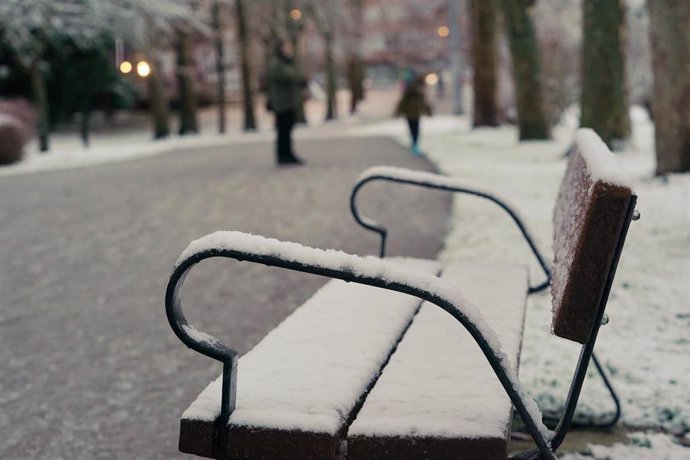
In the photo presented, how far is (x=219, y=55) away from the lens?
108ft

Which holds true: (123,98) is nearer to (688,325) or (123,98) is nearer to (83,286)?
(83,286)

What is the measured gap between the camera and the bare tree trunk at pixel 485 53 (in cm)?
2453

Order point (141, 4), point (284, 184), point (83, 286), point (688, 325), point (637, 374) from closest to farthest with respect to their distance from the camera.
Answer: point (637, 374) < point (688, 325) < point (83, 286) < point (284, 184) < point (141, 4)

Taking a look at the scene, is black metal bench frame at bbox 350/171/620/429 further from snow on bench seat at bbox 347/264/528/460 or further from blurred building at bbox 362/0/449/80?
blurred building at bbox 362/0/449/80

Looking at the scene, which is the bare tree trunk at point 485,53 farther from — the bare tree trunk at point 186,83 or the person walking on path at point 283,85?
the bare tree trunk at point 186,83

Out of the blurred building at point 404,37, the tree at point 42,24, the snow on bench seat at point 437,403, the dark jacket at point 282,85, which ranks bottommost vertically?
the snow on bench seat at point 437,403

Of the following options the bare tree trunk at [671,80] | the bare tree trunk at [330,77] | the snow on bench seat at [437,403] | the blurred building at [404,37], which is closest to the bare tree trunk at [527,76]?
the bare tree trunk at [671,80]

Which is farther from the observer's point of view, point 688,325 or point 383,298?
point 688,325

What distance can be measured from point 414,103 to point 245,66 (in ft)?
44.9

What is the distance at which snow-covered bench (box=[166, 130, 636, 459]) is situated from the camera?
2094mm

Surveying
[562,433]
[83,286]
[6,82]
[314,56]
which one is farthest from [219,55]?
[314,56]

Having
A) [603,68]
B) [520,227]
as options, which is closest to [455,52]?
[603,68]

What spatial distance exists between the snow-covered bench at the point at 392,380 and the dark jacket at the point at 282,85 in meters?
13.0

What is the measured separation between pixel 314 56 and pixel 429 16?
35.9 ft
